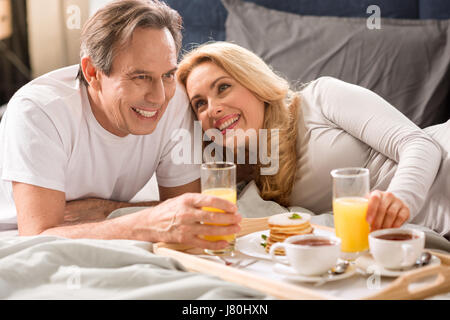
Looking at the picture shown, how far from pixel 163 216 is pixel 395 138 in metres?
0.78

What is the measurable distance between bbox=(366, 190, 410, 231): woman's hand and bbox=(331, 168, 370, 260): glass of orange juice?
0.05 ft

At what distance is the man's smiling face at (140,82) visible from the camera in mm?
1759

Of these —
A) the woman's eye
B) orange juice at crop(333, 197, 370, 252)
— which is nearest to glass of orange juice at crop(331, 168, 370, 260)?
orange juice at crop(333, 197, 370, 252)

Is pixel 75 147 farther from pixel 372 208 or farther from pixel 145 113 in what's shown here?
pixel 372 208

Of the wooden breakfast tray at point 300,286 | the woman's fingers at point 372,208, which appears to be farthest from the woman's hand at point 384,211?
the wooden breakfast tray at point 300,286

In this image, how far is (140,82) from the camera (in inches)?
70.7

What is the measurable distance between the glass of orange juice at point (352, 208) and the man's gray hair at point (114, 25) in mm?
818

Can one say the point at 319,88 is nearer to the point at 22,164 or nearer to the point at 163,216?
the point at 163,216

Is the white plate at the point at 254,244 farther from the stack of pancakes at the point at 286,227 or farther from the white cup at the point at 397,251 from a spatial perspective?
the white cup at the point at 397,251

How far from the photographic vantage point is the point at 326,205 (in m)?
1.97

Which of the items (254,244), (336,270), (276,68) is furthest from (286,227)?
(276,68)

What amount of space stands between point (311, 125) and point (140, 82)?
2.01 feet
